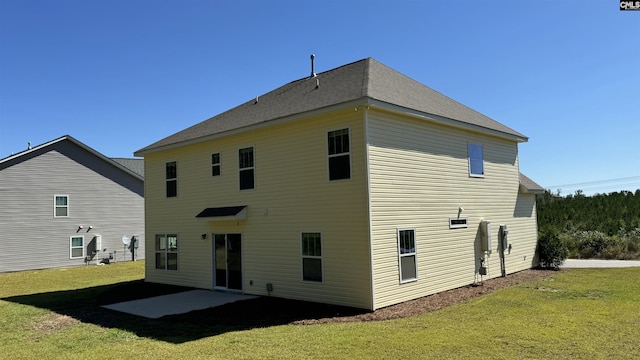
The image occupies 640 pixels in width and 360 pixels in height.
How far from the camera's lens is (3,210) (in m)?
22.9

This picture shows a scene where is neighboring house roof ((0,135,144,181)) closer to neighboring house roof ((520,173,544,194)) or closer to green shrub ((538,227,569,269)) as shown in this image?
neighboring house roof ((520,173,544,194))

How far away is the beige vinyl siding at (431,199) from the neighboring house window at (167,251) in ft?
27.6

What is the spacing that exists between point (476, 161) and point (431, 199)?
10.00 ft

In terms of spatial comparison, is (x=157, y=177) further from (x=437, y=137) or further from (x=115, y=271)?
(x=437, y=137)

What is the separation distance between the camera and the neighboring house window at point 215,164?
48.4 feet

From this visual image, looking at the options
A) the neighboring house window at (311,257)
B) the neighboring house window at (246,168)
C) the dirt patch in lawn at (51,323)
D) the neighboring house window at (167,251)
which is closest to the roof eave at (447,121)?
the neighboring house window at (311,257)

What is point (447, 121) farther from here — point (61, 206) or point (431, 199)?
point (61, 206)

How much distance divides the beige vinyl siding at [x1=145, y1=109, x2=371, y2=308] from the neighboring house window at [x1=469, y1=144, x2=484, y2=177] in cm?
521

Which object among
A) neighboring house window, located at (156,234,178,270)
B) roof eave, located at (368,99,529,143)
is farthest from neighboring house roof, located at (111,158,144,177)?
roof eave, located at (368,99,529,143)

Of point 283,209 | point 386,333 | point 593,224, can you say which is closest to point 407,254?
point 283,209

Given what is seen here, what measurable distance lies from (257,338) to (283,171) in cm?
527

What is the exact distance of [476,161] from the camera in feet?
48.4

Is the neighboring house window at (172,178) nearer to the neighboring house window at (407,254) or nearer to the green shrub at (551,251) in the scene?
the neighboring house window at (407,254)

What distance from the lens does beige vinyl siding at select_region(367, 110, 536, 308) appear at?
10998 millimetres
